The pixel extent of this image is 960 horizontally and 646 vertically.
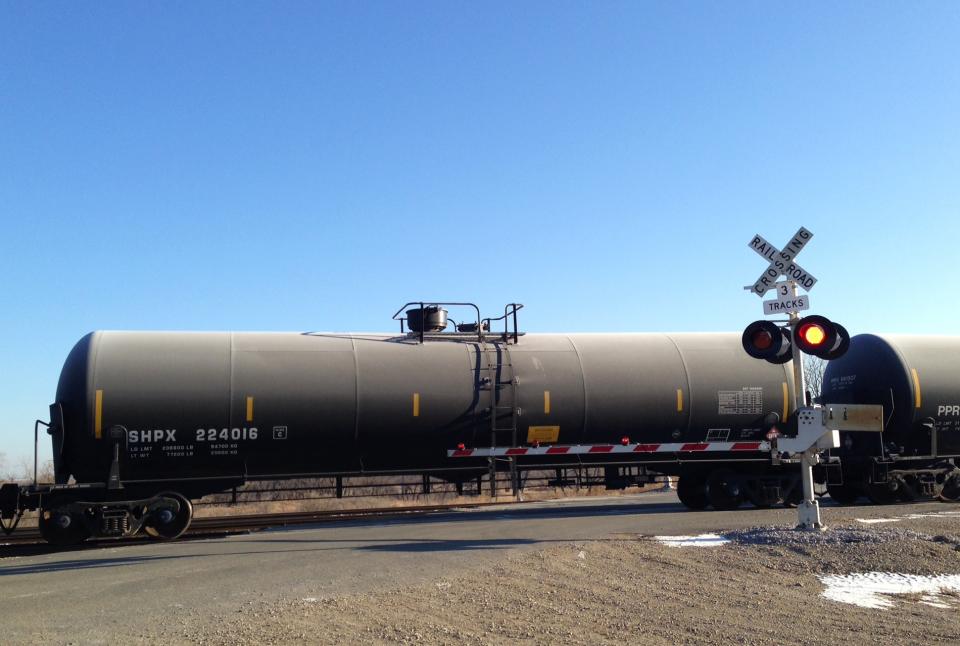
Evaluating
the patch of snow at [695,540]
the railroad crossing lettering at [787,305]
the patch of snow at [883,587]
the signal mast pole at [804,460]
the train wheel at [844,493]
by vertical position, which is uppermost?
the railroad crossing lettering at [787,305]

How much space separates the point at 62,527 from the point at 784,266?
Result: 1187cm

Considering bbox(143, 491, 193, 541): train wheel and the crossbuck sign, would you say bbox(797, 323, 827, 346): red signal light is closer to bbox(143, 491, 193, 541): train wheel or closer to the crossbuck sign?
the crossbuck sign

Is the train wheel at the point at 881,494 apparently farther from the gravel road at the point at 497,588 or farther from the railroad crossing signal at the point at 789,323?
the railroad crossing signal at the point at 789,323

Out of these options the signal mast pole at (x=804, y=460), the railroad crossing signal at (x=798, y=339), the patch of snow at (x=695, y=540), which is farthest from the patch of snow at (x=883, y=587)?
the railroad crossing signal at (x=798, y=339)

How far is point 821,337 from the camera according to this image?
11000mm

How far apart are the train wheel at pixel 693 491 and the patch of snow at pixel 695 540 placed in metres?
5.37

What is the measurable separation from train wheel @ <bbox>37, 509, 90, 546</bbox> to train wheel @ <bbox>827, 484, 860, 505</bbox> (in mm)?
14364

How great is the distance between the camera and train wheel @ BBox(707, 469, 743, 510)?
15.9m

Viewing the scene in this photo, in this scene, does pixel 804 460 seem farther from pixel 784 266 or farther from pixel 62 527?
pixel 62 527

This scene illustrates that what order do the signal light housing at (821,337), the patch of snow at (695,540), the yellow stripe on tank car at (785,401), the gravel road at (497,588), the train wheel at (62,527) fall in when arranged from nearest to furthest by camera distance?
the gravel road at (497,588)
the patch of snow at (695,540)
the signal light housing at (821,337)
the train wheel at (62,527)
the yellow stripe on tank car at (785,401)

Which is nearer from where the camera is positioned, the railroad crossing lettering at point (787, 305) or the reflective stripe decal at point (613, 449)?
the railroad crossing lettering at point (787, 305)

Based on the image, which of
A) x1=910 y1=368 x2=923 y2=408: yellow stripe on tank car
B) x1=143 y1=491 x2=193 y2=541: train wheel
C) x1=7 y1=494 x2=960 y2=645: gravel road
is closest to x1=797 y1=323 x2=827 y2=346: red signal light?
x1=7 y1=494 x2=960 y2=645: gravel road

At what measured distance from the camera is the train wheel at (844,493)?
17.4 metres

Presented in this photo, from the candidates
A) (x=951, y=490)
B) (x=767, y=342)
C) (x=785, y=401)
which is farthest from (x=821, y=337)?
(x=951, y=490)
